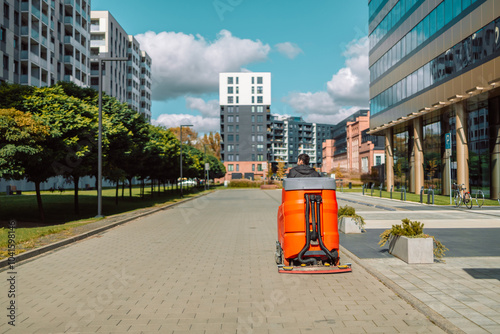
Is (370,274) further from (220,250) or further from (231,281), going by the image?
(220,250)

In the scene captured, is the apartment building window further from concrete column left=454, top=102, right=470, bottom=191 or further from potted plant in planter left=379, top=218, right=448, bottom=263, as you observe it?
potted plant in planter left=379, top=218, right=448, bottom=263

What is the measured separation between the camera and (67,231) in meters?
12.3

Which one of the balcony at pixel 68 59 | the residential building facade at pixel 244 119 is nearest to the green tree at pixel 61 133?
the balcony at pixel 68 59

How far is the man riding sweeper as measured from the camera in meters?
6.22

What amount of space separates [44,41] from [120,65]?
1301 inches

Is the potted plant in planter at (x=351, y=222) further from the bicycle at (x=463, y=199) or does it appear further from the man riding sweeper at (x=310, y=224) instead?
the bicycle at (x=463, y=199)

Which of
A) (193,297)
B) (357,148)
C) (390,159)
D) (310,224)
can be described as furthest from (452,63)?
(357,148)

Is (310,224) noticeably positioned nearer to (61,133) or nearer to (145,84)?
(61,133)

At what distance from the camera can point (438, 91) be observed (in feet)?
94.6

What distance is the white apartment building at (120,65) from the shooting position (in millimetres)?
72750

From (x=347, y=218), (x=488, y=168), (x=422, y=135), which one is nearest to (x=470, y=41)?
(x=488, y=168)

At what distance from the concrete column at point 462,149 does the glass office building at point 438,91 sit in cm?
6

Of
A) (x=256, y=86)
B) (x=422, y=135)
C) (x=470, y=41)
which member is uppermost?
(x=256, y=86)

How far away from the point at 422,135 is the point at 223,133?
78558 mm
